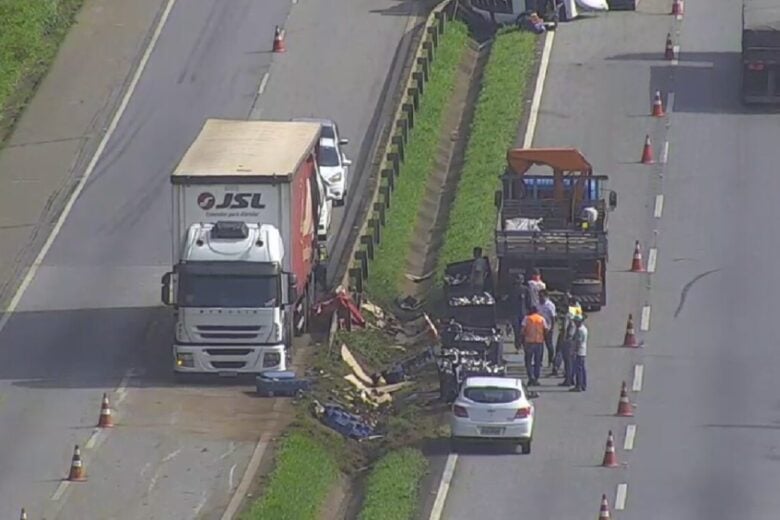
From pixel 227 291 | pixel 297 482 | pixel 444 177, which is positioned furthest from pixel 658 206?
Answer: pixel 297 482

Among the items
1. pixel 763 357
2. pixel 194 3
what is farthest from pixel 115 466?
pixel 194 3

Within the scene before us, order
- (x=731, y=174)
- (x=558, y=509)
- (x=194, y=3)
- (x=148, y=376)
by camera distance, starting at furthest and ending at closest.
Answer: (x=194, y=3) → (x=731, y=174) → (x=148, y=376) → (x=558, y=509)

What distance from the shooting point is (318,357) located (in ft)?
169

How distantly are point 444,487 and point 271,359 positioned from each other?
23.0 ft

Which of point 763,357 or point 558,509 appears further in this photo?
point 763,357

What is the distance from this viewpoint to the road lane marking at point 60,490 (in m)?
43.6

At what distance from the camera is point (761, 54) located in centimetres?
6719

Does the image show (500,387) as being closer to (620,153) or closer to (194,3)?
(620,153)

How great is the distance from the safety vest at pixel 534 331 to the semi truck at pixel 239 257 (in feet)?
A: 14.9

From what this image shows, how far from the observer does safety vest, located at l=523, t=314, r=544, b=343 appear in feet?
162

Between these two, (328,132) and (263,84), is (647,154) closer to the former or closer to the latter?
(328,132)

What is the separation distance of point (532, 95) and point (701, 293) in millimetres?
15011

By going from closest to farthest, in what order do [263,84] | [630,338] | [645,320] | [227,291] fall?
[227,291]
[630,338]
[645,320]
[263,84]

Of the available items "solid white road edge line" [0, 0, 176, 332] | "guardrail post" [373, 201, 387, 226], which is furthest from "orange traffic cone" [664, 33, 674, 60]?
"guardrail post" [373, 201, 387, 226]
